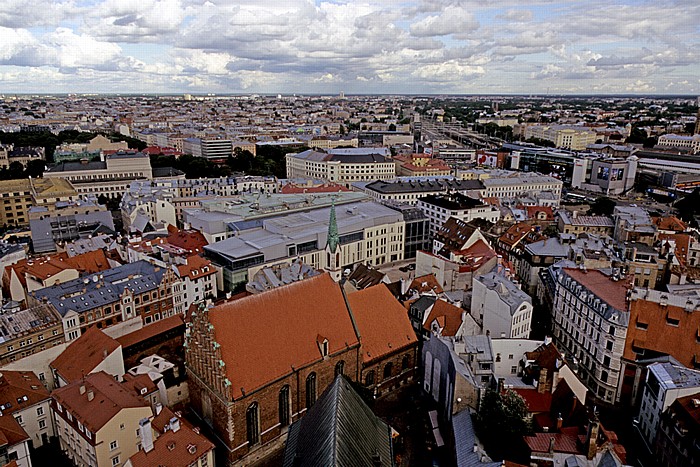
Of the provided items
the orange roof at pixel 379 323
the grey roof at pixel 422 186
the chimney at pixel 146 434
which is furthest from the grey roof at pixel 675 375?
the grey roof at pixel 422 186

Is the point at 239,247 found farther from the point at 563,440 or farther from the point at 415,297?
the point at 563,440

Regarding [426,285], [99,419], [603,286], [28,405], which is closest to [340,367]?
[99,419]

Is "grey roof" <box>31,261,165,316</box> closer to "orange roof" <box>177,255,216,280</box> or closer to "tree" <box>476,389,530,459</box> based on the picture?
"orange roof" <box>177,255,216,280</box>

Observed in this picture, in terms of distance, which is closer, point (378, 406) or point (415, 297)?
point (378, 406)

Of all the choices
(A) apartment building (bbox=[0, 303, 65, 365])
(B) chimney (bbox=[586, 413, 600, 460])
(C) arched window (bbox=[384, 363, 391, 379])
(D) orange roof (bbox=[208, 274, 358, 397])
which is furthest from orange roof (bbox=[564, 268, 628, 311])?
(A) apartment building (bbox=[0, 303, 65, 365])

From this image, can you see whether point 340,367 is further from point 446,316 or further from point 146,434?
point 146,434

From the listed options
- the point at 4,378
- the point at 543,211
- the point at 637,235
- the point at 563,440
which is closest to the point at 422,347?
the point at 563,440
